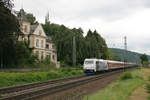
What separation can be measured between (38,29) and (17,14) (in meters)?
26.7

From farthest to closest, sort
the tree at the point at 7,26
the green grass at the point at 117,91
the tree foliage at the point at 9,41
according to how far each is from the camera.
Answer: the tree foliage at the point at 9,41 → the tree at the point at 7,26 → the green grass at the point at 117,91

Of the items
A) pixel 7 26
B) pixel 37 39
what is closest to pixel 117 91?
pixel 7 26

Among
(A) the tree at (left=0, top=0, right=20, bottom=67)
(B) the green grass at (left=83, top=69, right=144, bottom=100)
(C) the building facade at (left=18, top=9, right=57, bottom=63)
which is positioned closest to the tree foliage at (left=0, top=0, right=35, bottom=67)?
(A) the tree at (left=0, top=0, right=20, bottom=67)

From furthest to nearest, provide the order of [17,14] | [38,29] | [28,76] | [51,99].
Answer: [38,29] → [17,14] → [28,76] → [51,99]

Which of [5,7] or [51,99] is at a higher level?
[5,7]

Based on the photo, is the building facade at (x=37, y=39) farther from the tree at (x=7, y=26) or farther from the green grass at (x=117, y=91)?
the green grass at (x=117, y=91)

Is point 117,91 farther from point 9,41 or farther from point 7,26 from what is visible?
point 9,41

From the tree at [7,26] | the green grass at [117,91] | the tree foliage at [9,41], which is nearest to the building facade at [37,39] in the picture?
the tree foliage at [9,41]

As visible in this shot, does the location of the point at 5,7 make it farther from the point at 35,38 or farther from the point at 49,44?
the point at 49,44

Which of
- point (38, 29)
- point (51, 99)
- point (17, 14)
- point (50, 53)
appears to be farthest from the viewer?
point (50, 53)

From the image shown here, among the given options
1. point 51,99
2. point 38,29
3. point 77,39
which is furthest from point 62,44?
point 51,99

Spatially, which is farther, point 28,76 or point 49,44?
point 49,44

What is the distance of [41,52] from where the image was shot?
5484 cm

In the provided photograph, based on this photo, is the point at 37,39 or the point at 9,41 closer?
the point at 9,41
